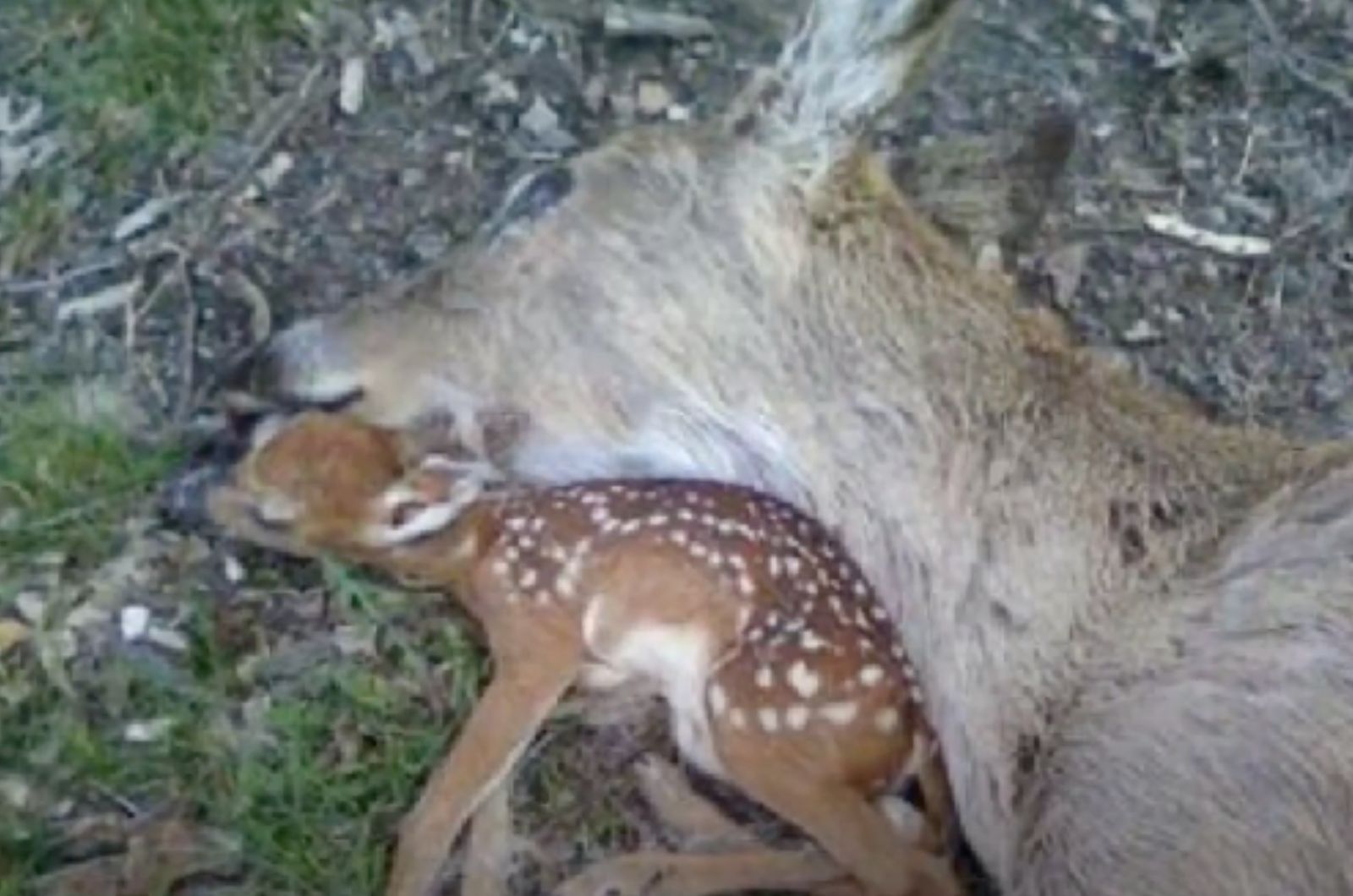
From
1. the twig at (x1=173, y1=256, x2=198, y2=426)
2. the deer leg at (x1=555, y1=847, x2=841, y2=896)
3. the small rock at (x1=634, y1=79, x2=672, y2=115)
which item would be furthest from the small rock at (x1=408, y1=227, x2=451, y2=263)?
the deer leg at (x1=555, y1=847, x2=841, y2=896)

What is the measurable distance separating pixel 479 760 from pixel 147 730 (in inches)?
19.4

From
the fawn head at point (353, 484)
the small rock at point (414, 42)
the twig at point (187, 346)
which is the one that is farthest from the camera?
the small rock at point (414, 42)

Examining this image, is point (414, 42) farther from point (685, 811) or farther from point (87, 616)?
point (685, 811)

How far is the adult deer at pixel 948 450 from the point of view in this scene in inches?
176

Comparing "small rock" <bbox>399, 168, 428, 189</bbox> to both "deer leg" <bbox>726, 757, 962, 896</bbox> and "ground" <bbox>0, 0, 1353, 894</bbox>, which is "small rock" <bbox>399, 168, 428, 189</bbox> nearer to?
"ground" <bbox>0, 0, 1353, 894</bbox>

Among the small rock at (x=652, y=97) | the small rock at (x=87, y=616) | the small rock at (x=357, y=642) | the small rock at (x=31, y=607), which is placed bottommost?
the small rock at (x=31, y=607)

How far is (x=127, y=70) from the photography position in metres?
5.88

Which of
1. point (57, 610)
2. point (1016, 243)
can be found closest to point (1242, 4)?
point (1016, 243)

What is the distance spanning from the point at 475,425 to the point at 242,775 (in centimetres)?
57

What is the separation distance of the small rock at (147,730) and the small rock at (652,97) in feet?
4.86

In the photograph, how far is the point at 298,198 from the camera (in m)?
5.74

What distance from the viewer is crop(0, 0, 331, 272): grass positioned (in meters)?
5.78

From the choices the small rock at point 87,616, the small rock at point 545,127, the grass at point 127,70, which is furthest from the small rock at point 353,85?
the small rock at point 87,616

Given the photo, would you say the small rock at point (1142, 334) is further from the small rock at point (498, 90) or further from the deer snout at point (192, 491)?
the deer snout at point (192, 491)
